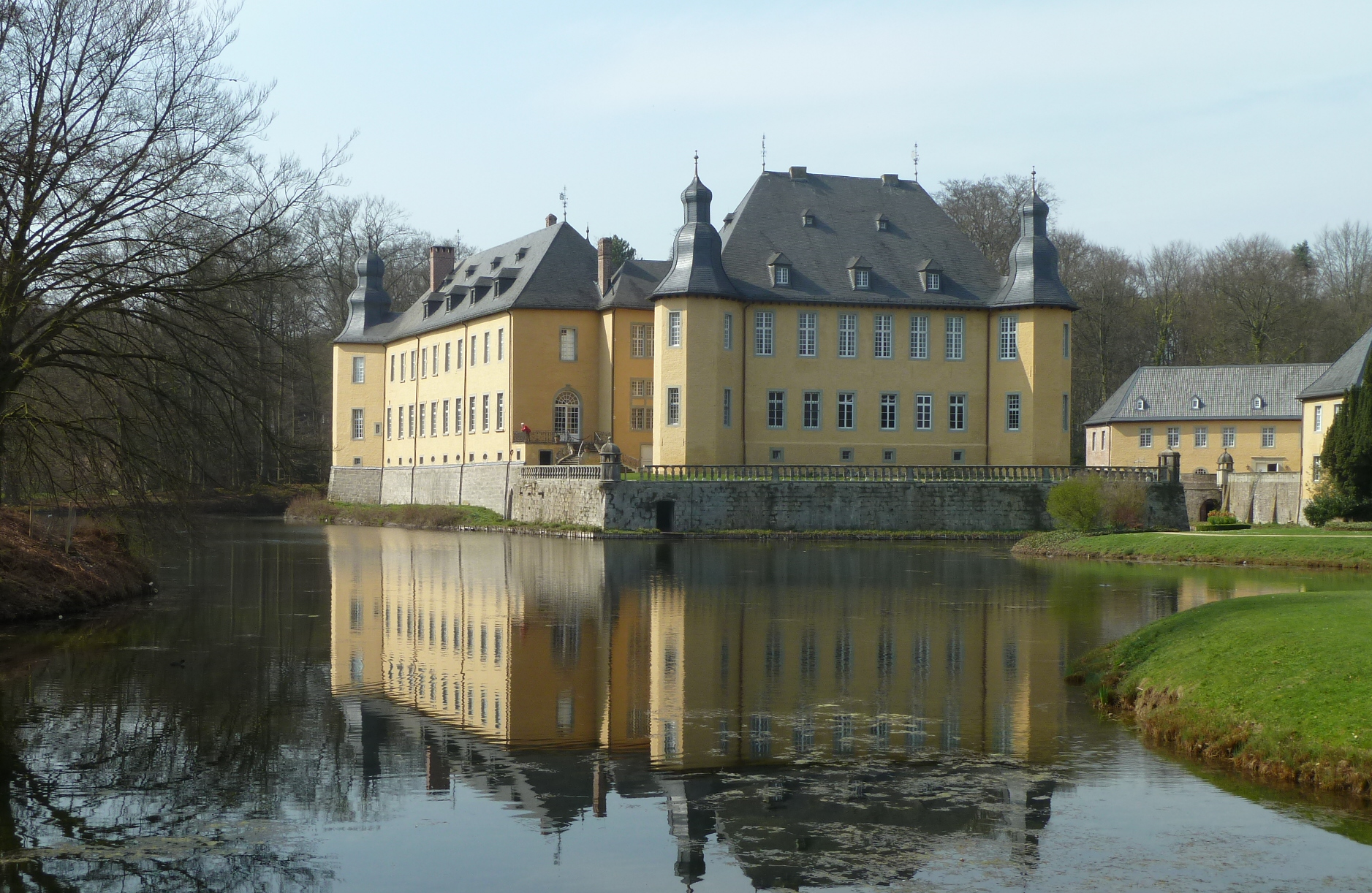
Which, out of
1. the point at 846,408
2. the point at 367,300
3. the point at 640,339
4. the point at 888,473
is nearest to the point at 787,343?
the point at 846,408

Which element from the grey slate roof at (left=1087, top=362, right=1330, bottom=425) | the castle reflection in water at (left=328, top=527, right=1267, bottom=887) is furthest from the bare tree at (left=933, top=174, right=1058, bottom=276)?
the castle reflection in water at (left=328, top=527, right=1267, bottom=887)

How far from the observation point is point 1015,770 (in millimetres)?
10609

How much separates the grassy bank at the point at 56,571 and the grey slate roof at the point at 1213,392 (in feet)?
159

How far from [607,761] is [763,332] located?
37963mm

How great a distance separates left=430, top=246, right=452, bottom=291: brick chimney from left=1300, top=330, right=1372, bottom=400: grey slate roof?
37.5m

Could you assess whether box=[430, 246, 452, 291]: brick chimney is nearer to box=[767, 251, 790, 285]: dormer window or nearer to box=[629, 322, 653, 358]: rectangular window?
box=[629, 322, 653, 358]: rectangular window

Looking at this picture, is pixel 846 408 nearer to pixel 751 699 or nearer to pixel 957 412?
pixel 957 412

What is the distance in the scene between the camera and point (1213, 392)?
5931cm

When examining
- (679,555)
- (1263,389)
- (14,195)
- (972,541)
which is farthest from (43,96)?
(1263,389)

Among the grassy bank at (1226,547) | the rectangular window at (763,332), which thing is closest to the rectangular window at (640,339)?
the rectangular window at (763,332)

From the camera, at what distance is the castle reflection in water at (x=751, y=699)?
365 inches

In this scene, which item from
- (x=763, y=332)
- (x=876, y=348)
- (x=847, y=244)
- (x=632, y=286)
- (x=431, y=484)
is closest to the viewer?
(x=763, y=332)

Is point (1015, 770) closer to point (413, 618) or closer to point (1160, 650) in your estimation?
point (1160, 650)

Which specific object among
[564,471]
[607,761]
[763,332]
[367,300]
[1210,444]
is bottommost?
[607,761]
